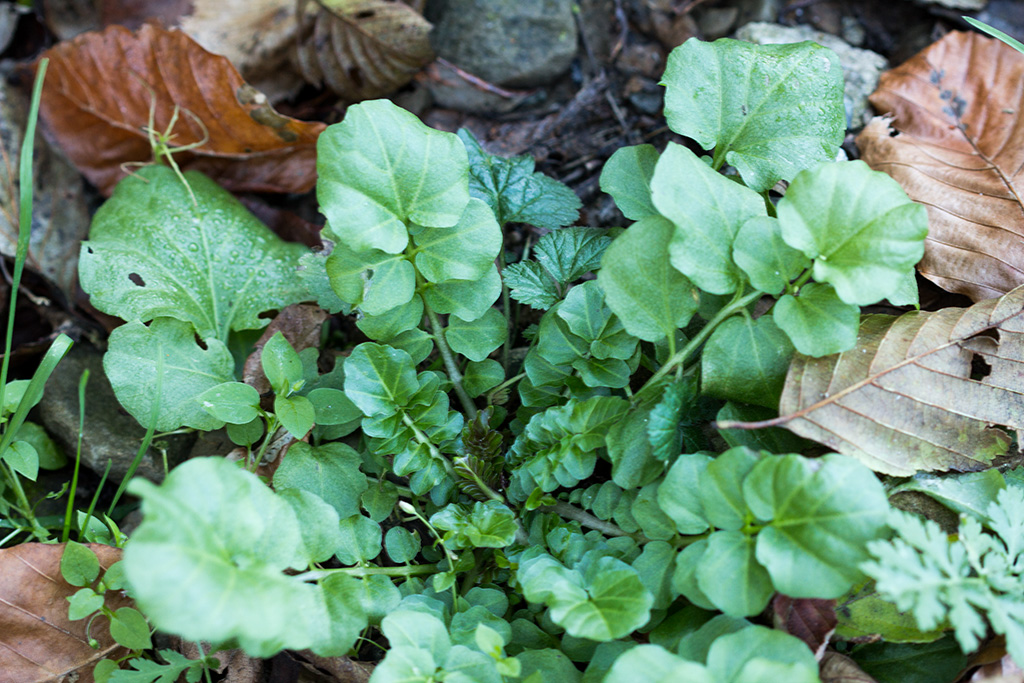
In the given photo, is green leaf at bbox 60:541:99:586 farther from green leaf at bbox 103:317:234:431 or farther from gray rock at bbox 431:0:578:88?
gray rock at bbox 431:0:578:88

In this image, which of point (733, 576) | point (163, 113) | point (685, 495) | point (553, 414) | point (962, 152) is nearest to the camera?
point (733, 576)

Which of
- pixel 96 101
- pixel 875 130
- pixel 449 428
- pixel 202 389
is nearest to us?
pixel 449 428

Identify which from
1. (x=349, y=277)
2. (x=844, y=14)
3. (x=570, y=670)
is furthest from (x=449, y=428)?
(x=844, y=14)

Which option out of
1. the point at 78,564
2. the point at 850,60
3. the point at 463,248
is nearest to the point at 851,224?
the point at 463,248

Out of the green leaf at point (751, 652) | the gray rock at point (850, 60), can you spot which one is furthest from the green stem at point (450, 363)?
the gray rock at point (850, 60)

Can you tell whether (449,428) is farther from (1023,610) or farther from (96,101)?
(96,101)

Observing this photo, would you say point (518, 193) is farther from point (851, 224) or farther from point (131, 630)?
point (131, 630)

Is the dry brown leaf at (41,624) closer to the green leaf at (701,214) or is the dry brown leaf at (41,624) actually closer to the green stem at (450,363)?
the green stem at (450,363)

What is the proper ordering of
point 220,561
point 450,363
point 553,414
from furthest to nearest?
point 450,363 → point 553,414 → point 220,561
